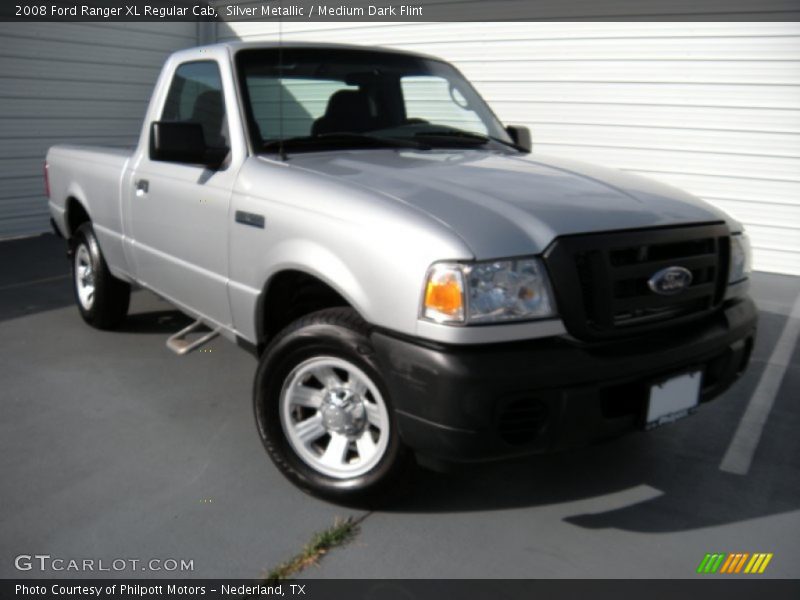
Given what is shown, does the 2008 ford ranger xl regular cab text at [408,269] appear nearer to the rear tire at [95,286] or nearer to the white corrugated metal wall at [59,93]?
the rear tire at [95,286]

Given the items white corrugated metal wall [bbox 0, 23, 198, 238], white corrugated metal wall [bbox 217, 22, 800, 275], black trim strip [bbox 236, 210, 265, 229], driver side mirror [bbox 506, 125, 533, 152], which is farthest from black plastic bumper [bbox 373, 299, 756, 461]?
white corrugated metal wall [bbox 0, 23, 198, 238]

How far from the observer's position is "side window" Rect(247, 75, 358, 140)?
11.1 feet

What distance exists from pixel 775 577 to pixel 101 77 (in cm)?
999

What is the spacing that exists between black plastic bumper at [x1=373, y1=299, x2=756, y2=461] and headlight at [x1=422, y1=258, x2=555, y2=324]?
100 mm

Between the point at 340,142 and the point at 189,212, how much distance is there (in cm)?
82

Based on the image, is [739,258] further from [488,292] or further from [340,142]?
[340,142]

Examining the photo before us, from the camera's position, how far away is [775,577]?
2.54 meters

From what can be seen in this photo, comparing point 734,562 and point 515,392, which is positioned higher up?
point 515,392

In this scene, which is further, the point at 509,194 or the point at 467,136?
the point at 467,136

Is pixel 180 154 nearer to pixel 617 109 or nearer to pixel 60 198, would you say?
pixel 60 198

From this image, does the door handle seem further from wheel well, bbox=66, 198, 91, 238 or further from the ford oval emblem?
the ford oval emblem

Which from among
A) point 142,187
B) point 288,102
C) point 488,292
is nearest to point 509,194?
point 488,292

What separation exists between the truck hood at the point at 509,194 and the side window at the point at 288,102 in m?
0.22

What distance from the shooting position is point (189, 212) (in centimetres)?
357
